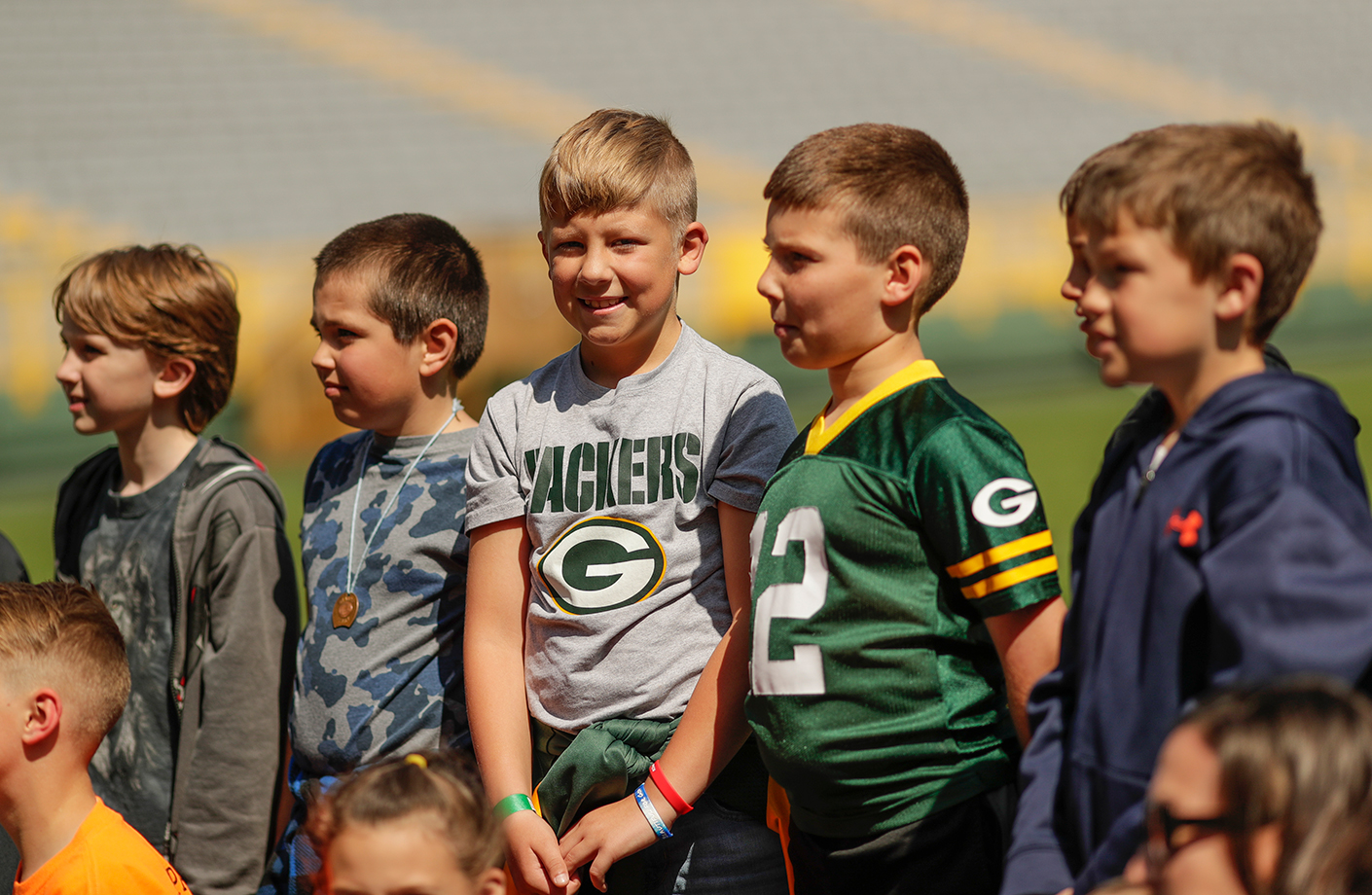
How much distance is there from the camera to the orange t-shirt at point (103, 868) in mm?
2115

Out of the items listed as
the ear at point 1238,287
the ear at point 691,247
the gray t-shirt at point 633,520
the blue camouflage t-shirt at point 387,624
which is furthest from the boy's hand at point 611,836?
the ear at point 1238,287

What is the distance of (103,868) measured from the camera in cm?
213

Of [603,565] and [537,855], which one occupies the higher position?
[603,565]

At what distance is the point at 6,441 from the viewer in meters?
11.4

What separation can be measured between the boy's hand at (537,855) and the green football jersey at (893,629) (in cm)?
44

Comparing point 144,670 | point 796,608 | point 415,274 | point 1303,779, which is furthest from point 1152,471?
point 144,670

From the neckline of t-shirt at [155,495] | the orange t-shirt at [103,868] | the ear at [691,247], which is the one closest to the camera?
the orange t-shirt at [103,868]

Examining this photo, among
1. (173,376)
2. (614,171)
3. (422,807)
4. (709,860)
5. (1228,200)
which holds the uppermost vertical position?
(614,171)

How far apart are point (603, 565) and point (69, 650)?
0.99 metres

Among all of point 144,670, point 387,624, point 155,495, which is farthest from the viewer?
point 155,495

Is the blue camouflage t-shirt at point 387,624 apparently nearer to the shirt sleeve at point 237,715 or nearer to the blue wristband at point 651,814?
the shirt sleeve at point 237,715

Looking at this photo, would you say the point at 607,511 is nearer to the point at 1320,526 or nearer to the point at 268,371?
the point at 1320,526

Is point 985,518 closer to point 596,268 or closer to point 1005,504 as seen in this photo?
point 1005,504

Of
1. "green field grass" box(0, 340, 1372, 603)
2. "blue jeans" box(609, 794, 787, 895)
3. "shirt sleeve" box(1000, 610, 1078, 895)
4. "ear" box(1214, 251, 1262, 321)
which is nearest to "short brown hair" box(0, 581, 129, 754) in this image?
"blue jeans" box(609, 794, 787, 895)
